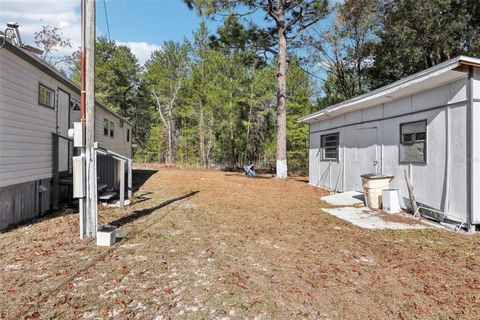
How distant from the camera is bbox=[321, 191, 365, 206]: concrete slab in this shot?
8.44 m

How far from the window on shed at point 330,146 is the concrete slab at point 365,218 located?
3.76 m

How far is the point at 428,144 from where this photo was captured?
6508 millimetres

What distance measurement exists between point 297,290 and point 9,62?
6190mm

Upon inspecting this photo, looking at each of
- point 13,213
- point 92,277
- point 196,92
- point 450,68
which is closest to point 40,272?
point 92,277

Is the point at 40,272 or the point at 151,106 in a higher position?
the point at 151,106

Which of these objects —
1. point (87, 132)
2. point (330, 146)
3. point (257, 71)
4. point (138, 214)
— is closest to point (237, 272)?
point (87, 132)

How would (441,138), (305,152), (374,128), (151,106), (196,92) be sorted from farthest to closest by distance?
(151,106) → (196,92) → (305,152) → (374,128) → (441,138)

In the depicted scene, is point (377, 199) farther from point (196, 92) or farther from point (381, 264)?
point (196, 92)

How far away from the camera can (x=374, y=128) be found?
8.68 m

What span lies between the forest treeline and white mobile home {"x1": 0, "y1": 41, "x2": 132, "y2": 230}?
948 cm

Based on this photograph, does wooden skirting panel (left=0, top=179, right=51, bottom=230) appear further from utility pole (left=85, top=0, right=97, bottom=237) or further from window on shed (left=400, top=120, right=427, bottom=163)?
window on shed (left=400, top=120, right=427, bottom=163)

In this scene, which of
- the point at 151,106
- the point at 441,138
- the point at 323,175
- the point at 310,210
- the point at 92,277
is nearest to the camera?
the point at 92,277

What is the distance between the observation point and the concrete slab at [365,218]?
5949 mm

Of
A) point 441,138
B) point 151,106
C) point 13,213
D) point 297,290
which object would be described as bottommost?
point 297,290
